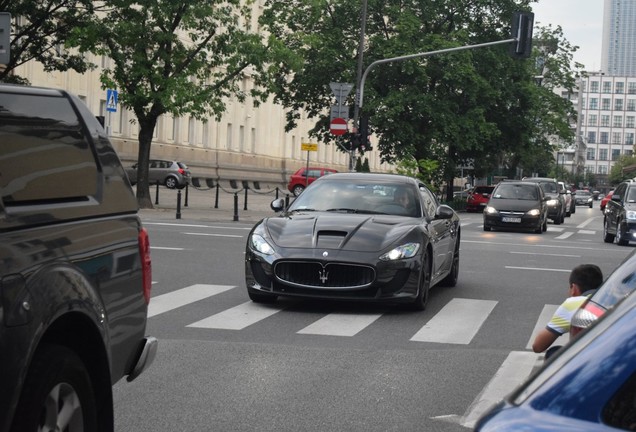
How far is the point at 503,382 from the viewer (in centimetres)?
825

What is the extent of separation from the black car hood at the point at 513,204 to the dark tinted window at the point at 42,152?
31.0 meters

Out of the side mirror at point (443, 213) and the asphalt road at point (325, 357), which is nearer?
Result: the asphalt road at point (325, 357)

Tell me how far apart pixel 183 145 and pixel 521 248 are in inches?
1774

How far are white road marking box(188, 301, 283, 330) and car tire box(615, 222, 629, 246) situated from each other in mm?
17589

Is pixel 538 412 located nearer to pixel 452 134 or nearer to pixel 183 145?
pixel 452 134

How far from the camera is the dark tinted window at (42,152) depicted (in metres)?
4.34

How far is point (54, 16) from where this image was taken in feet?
116

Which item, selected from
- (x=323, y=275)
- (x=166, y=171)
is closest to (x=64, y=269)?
(x=323, y=275)

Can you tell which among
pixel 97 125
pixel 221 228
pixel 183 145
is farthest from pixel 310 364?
pixel 183 145

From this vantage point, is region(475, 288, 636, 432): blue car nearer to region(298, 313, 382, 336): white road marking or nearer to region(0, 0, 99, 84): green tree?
region(298, 313, 382, 336): white road marking

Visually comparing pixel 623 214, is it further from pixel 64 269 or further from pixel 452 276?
pixel 64 269

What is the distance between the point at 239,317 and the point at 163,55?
24900 millimetres

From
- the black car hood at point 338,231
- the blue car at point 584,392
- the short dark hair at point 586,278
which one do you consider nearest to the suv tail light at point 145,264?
the short dark hair at point 586,278

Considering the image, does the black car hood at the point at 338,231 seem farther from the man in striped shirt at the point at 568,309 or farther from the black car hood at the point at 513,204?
the black car hood at the point at 513,204
